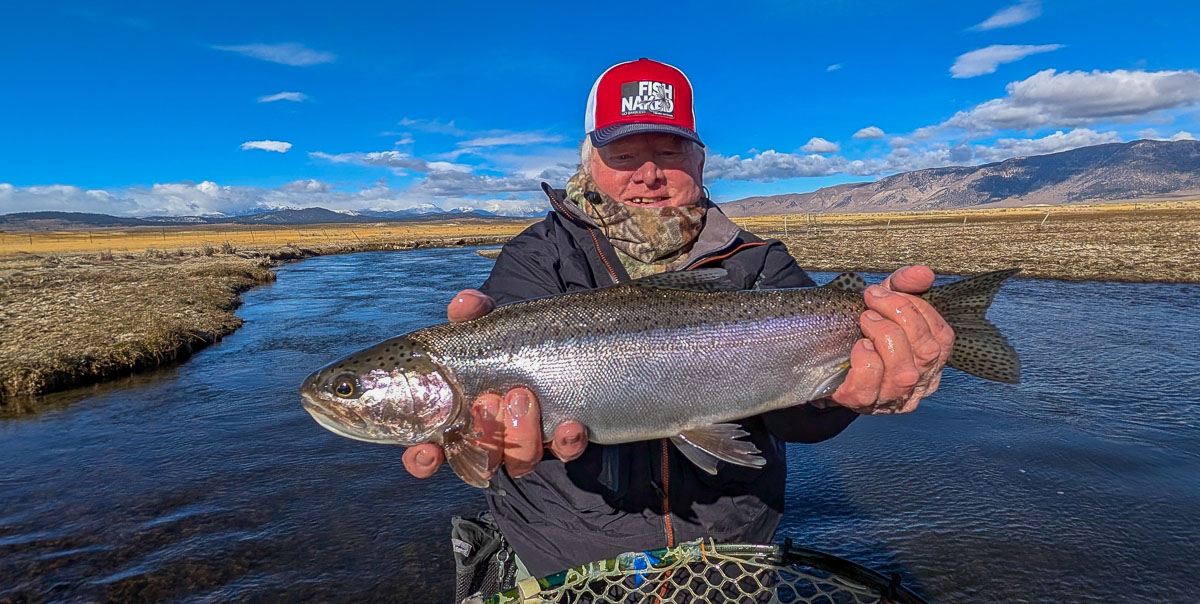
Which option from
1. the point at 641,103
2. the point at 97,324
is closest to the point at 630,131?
the point at 641,103

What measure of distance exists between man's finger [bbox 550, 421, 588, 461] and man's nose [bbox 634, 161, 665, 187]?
53.3 inches

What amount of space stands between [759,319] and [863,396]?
24.9 inches

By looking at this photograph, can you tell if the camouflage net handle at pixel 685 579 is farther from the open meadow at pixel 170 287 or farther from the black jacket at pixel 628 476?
the open meadow at pixel 170 287

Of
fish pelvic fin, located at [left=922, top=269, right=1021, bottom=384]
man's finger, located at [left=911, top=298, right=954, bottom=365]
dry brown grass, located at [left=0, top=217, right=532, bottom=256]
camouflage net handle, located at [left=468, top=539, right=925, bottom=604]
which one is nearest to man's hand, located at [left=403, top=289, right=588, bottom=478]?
camouflage net handle, located at [left=468, top=539, right=925, bottom=604]

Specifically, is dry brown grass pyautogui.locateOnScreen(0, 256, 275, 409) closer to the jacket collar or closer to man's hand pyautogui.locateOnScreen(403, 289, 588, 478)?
man's hand pyautogui.locateOnScreen(403, 289, 588, 478)

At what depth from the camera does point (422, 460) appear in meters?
2.90

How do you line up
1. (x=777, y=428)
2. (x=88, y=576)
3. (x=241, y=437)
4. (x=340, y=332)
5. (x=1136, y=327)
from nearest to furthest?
1. (x=777, y=428)
2. (x=88, y=576)
3. (x=241, y=437)
4. (x=1136, y=327)
5. (x=340, y=332)

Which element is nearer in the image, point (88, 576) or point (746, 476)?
point (746, 476)

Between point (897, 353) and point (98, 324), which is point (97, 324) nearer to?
point (98, 324)

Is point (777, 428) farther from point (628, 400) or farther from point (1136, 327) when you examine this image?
point (1136, 327)

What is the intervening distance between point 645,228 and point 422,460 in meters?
1.59

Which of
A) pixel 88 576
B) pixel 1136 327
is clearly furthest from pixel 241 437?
pixel 1136 327

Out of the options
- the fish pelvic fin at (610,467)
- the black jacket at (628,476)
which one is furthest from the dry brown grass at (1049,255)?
the fish pelvic fin at (610,467)

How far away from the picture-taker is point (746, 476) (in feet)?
10.3
